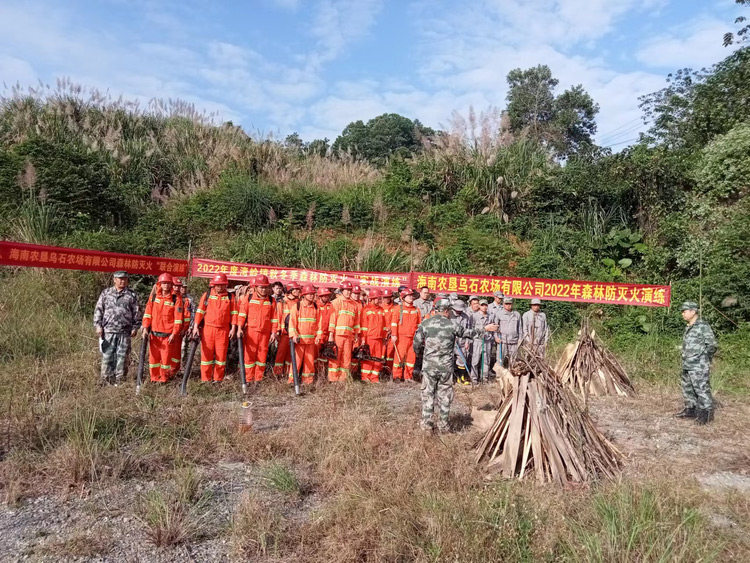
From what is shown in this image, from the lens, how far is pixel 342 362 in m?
8.60

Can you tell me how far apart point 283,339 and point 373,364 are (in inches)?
63.7

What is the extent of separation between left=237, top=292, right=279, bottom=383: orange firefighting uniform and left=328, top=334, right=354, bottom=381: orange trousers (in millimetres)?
1071

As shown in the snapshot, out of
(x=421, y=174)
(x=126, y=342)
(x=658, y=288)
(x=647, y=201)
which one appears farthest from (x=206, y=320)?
(x=647, y=201)

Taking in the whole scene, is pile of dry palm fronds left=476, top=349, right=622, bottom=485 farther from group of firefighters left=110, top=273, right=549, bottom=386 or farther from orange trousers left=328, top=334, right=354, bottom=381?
orange trousers left=328, top=334, right=354, bottom=381

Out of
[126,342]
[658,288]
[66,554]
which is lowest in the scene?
[66,554]

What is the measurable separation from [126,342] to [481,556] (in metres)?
6.11

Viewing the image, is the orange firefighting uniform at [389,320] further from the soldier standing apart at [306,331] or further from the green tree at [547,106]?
the green tree at [547,106]

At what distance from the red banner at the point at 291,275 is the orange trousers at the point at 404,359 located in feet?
5.52

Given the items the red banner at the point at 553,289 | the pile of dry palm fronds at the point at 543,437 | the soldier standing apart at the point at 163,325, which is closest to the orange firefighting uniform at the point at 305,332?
the soldier standing apart at the point at 163,325

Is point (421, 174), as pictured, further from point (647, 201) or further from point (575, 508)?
point (575, 508)

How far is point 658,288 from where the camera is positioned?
1020 centimetres

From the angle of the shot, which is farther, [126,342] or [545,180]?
[545,180]

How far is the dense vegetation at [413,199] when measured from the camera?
12.3 m

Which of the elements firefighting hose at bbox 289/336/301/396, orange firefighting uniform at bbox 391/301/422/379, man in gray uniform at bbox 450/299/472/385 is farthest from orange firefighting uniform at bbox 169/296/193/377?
man in gray uniform at bbox 450/299/472/385
